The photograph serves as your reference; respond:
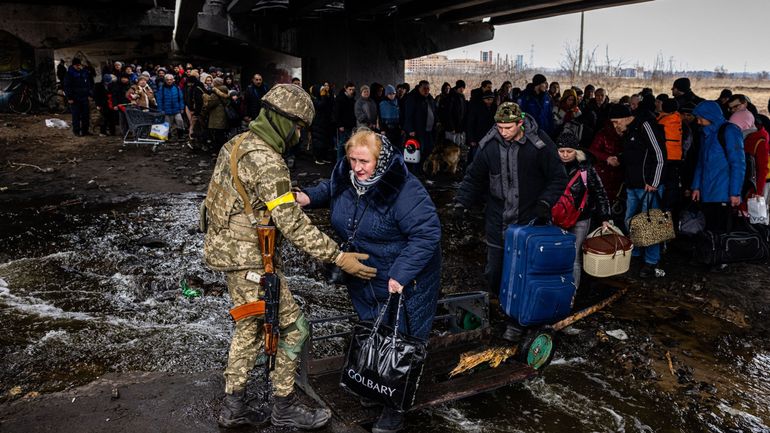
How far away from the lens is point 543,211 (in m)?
4.56

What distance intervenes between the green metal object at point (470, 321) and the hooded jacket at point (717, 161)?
3.63 metres

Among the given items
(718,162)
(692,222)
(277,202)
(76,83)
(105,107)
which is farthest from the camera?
(105,107)

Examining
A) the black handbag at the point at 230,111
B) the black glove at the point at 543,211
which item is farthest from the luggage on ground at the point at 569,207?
the black handbag at the point at 230,111

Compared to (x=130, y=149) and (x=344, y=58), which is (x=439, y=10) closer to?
(x=344, y=58)

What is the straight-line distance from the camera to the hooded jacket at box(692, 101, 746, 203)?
21.3ft

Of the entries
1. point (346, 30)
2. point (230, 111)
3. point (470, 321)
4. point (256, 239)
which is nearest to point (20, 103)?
point (230, 111)

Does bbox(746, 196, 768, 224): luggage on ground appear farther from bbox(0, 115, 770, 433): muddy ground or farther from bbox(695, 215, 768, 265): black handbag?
bbox(0, 115, 770, 433): muddy ground

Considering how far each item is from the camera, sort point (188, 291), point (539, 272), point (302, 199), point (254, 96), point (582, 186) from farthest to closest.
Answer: point (254, 96)
point (188, 291)
point (582, 186)
point (539, 272)
point (302, 199)

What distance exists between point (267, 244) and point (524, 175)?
2.37 meters

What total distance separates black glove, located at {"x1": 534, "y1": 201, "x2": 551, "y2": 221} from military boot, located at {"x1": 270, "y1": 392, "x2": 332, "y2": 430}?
2.24 meters

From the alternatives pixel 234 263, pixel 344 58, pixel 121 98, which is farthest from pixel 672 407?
pixel 121 98

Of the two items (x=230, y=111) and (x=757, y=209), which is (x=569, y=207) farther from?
(x=230, y=111)

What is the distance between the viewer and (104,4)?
26156 millimetres

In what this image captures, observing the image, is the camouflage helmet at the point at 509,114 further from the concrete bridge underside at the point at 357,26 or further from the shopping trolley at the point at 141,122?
the shopping trolley at the point at 141,122
